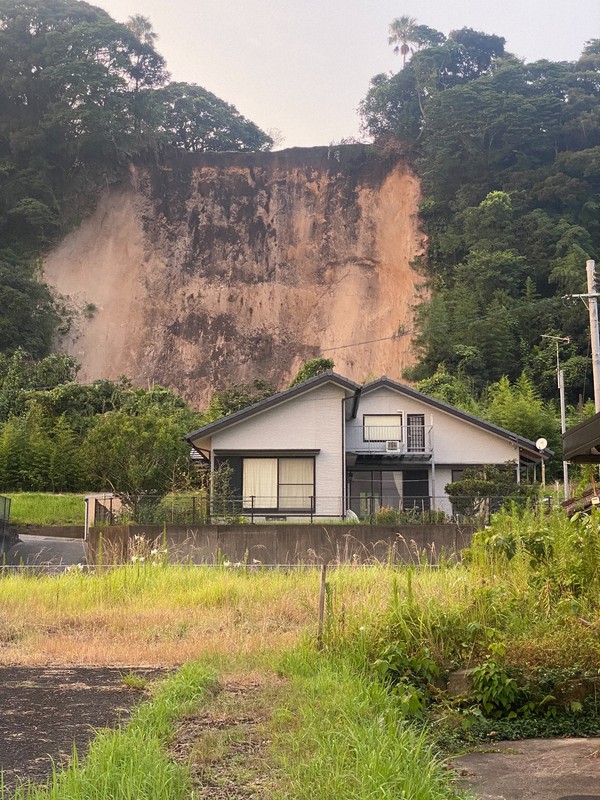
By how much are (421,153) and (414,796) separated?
5492cm

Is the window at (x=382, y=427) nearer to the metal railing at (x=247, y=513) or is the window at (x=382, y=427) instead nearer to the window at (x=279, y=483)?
the window at (x=279, y=483)

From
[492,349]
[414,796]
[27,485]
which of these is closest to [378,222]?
[492,349]

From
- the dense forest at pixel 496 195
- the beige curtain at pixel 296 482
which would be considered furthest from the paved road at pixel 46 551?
the dense forest at pixel 496 195

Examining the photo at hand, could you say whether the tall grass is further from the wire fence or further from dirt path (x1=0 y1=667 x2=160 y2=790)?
the wire fence

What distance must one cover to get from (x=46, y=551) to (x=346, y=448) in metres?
9.77

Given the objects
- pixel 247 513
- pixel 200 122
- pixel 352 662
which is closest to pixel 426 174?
pixel 200 122

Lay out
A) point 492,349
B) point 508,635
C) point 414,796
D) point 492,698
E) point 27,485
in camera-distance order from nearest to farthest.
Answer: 1. point 414,796
2. point 492,698
3. point 508,635
4. point 27,485
5. point 492,349

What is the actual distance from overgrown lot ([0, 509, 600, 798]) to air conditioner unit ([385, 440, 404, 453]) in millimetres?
16705

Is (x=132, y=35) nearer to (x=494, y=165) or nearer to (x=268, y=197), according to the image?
Result: (x=268, y=197)

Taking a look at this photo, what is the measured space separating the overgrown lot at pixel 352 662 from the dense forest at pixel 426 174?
29.0 metres

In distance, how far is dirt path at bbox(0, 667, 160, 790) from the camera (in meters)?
4.42

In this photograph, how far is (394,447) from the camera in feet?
88.2

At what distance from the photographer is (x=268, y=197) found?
2279 inches

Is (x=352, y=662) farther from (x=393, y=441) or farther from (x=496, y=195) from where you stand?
(x=496, y=195)
